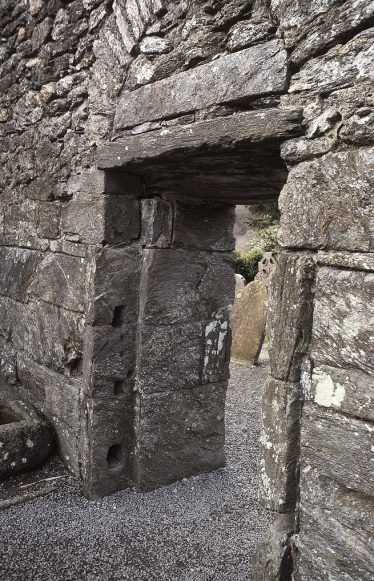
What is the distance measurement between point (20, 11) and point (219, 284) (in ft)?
8.98

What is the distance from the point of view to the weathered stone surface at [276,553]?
2037 mm

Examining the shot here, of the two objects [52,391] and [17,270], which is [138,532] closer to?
[52,391]

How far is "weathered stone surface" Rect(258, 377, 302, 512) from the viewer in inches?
80.0

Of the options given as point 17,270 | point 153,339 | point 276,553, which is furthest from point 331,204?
point 17,270

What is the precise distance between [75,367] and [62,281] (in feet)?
2.14

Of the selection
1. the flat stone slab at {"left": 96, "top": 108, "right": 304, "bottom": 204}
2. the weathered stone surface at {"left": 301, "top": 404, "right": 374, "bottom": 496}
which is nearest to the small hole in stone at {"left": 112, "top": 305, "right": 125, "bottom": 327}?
the flat stone slab at {"left": 96, "top": 108, "right": 304, "bottom": 204}

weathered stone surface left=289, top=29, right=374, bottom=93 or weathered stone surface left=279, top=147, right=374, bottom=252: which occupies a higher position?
weathered stone surface left=289, top=29, right=374, bottom=93

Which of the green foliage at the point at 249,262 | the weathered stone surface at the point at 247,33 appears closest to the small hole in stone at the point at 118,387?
the weathered stone surface at the point at 247,33

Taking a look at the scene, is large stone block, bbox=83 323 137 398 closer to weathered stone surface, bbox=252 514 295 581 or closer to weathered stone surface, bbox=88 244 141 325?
weathered stone surface, bbox=88 244 141 325

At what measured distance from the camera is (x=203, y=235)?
3.66 meters

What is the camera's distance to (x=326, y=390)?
1907 millimetres

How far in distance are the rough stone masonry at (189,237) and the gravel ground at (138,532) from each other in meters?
0.17

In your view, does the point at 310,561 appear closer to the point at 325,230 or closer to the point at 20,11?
the point at 325,230

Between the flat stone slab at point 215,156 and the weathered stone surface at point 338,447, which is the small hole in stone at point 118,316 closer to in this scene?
the flat stone slab at point 215,156
